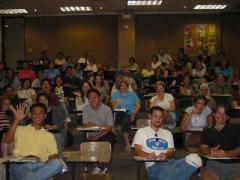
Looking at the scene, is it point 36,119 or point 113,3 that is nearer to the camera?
point 36,119

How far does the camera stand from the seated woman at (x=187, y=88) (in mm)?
9757

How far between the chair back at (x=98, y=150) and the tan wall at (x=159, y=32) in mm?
11371

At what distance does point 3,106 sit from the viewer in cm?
687

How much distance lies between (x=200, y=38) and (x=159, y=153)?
11834 mm

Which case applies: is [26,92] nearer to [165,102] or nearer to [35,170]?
[165,102]

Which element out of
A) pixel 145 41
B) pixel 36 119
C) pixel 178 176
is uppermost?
pixel 145 41

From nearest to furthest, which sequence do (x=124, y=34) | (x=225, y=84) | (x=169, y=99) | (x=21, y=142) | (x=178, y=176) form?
(x=178, y=176)
(x=21, y=142)
(x=169, y=99)
(x=225, y=84)
(x=124, y=34)

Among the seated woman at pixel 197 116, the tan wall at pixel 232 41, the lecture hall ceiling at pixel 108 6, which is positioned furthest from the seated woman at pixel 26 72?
the tan wall at pixel 232 41

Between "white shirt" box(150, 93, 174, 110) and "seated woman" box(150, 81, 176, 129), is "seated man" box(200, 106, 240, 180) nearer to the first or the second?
"seated woman" box(150, 81, 176, 129)

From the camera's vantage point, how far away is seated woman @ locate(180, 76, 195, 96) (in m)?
A: 9.76

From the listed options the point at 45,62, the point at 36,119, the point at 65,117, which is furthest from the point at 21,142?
the point at 45,62

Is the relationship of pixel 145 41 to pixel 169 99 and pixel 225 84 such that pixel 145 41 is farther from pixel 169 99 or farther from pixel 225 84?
pixel 169 99

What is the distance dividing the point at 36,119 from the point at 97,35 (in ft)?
39.6

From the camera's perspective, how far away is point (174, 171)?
4.53 meters
